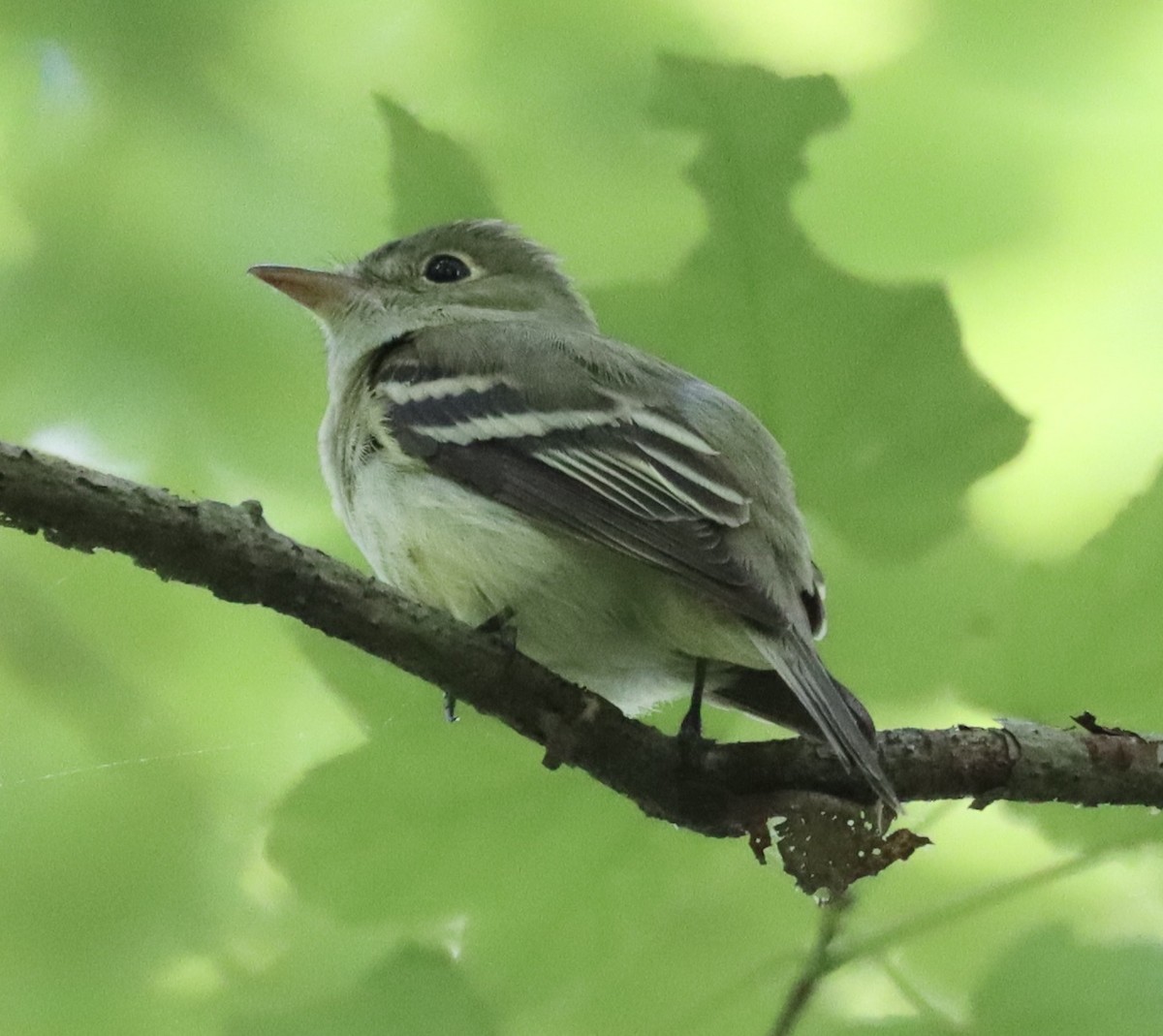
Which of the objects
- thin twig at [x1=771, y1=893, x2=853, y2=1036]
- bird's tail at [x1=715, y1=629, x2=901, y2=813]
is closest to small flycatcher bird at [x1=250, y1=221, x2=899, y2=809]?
bird's tail at [x1=715, y1=629, x2=901, y2=813]

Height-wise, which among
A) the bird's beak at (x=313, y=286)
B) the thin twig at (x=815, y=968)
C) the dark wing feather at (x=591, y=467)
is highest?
the bird's beak at (x=313, y=286)

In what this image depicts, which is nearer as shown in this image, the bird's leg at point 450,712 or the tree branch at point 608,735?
the tree branch at point 608,735

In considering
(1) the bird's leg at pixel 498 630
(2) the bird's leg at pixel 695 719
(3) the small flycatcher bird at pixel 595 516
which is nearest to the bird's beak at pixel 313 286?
(3) the small flycatcher bird at pixel 595 516

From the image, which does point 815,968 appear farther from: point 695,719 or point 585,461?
point 585,461

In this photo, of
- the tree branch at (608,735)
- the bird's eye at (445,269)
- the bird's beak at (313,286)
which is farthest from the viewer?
the bird's eye at (445,269)

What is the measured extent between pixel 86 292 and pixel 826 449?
2.67ft

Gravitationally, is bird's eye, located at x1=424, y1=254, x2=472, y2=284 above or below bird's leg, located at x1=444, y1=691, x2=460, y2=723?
above

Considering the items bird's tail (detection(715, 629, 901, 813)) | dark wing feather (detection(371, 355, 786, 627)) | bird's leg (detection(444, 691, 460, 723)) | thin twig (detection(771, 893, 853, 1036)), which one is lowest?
thin twig (detection(771, 893, 853, 1036))

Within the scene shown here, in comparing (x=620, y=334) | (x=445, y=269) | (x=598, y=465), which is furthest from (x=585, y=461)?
(x=445, y=269)

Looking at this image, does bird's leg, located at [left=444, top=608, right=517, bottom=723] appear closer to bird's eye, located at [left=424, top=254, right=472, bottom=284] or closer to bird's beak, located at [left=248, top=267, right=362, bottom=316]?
bird's beak, located at [left=248, top=267, right=362, bottom=316]

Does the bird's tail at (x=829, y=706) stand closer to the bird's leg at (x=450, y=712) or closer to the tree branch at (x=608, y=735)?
the tree branch at (x=608, y=735)

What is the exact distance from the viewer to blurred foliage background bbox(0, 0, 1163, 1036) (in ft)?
4.13

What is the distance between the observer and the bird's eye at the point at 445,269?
1.89m

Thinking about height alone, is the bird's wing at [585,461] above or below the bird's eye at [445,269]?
below
